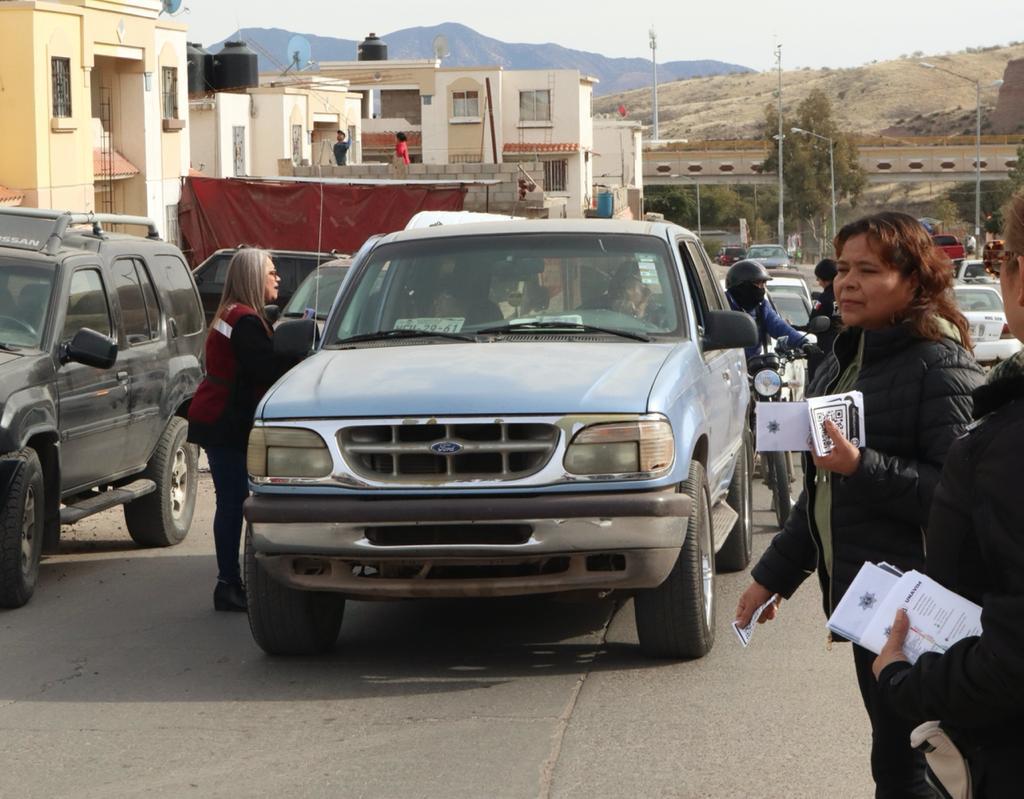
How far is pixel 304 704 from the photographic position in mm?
6922

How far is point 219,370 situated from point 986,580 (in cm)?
628

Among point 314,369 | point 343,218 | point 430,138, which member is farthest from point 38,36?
point 430,138

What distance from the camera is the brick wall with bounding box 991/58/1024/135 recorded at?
494ft

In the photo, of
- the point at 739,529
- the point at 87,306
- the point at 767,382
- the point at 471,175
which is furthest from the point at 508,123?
the point at 739,529

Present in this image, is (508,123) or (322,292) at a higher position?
(508,123)

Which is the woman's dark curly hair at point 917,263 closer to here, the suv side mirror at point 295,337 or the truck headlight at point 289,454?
the truck headlight at point 289,454

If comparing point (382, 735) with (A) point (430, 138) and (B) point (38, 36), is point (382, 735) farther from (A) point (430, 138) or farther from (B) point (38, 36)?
(A) point (430, 138)

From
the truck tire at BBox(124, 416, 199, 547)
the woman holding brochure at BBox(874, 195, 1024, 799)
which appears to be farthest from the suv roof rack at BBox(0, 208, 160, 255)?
the woman holding brochure at BBox(874, 195, 1024, 799)

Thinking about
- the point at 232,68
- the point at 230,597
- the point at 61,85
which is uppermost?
the point at 232,68

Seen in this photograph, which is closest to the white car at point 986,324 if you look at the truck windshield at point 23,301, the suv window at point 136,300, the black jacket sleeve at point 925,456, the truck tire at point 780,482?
the truck tire at point 780,482

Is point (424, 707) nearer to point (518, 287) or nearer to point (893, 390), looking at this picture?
point (518, 287)

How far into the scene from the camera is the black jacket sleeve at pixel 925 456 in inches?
168

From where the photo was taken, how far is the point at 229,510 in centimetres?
897

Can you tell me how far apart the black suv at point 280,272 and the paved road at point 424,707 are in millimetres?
15626
